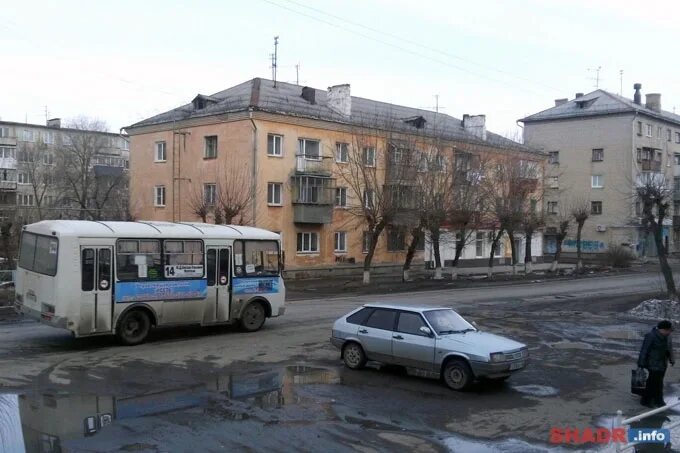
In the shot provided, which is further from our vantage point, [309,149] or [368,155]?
[309,149]

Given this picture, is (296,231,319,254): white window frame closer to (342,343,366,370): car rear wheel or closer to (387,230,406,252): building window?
(387,230,406,252): building window

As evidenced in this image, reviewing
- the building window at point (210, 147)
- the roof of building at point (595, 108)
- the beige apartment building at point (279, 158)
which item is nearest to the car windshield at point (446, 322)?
the beige apartment building at point (279, 158)

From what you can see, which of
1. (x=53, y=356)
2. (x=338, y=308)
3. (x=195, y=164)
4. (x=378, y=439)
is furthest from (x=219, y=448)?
(x=195, y=164)

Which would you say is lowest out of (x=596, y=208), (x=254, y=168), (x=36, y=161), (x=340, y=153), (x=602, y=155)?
(x=596, y=208)

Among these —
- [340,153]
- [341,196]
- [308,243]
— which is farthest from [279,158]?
[341,196]

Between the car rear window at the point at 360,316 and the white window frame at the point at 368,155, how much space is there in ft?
80.0

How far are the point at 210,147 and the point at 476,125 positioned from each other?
24.4 metres

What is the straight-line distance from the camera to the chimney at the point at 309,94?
4656cm

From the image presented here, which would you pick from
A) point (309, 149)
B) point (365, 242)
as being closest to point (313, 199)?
point (309, 149)

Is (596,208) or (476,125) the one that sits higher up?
(476,125)

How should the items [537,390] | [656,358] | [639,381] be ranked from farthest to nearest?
1. [537,390]
2. [639,381]
3. [656,358]

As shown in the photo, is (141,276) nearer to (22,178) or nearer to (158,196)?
(158,196)

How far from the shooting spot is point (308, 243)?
1748 inches

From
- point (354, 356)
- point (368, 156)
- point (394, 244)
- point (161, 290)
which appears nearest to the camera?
point (354, 356)
